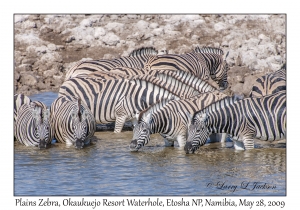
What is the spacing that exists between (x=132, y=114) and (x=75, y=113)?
1.82 m

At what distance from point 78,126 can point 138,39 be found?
8.68m

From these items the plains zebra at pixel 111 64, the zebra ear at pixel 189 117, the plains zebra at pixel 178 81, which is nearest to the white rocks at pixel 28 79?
the plains zebra at pixel 111 64

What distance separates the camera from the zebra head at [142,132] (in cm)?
1359

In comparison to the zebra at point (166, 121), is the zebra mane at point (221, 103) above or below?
above

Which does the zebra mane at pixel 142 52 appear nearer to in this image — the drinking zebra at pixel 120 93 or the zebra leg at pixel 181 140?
the drinking zebra at pixel 120 93

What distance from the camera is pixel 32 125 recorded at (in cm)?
1417

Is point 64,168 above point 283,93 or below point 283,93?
below

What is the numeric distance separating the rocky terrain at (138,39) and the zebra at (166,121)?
6366 millimetres

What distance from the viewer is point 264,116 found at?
13.5 meters

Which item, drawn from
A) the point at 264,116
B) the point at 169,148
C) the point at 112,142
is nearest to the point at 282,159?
the point at 264,116

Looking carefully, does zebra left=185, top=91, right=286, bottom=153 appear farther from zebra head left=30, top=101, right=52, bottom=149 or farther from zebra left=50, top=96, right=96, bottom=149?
zebra head left=30, top=101, right=52, bottom=149

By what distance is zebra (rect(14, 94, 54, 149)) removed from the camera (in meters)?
14.0

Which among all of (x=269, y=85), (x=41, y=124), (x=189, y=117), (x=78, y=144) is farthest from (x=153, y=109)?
(x=269, y=85)
